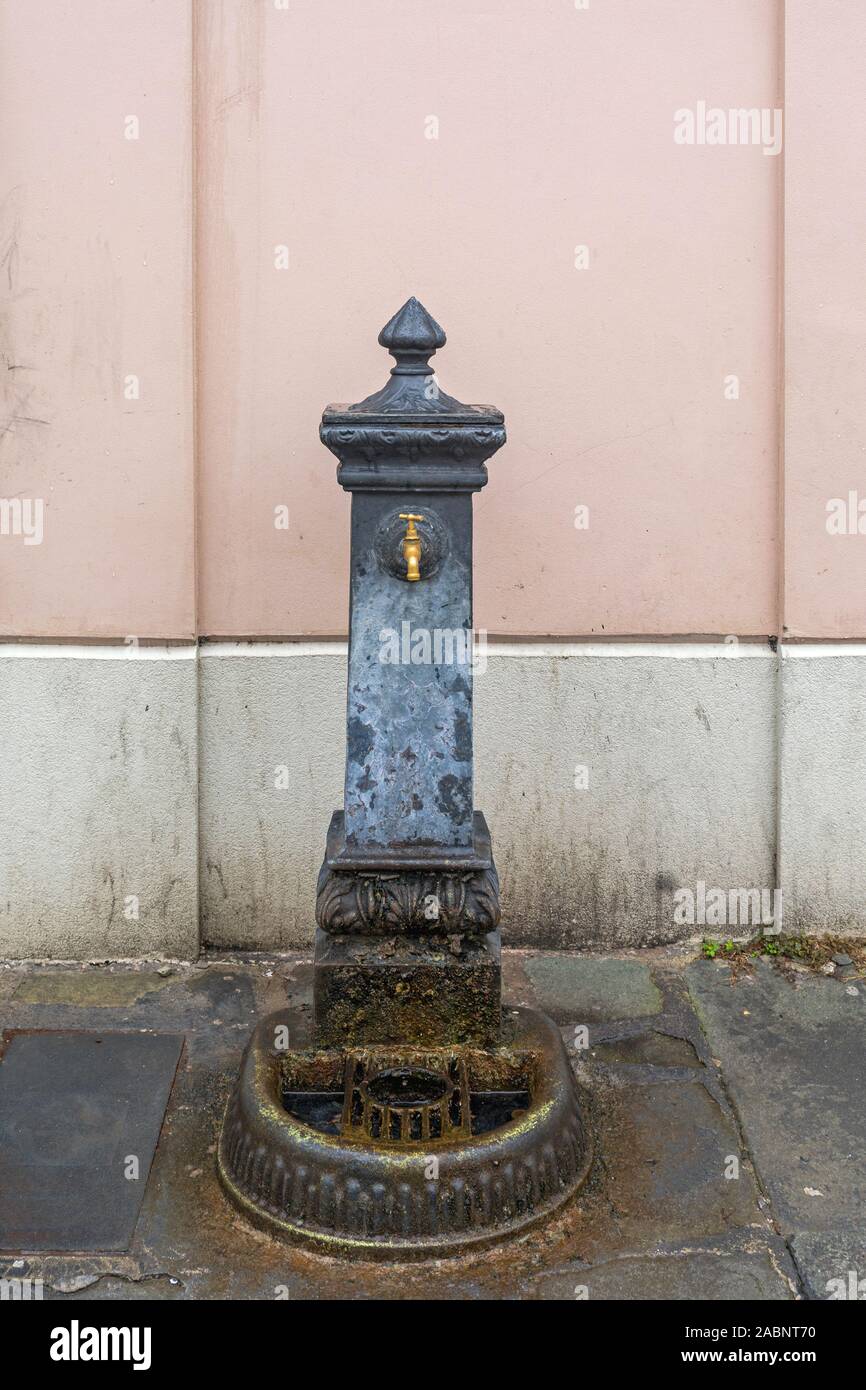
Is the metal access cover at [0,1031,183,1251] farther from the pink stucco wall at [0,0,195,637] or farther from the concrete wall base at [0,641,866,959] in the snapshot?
the pink stucco wall at [0,0,195,637]

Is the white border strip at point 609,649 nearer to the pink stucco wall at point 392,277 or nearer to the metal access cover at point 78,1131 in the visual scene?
the pink stucco wall at point 392,277

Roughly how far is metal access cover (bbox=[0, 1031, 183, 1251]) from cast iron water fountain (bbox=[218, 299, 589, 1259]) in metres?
0.31

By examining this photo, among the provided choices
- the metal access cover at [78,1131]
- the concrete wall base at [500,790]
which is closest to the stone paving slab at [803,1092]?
the concrete wall base at [500,790]

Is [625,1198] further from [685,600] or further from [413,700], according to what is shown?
[685,600]

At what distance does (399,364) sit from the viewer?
4.45 metres

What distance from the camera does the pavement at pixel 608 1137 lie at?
152 inches

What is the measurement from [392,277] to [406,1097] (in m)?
2.80

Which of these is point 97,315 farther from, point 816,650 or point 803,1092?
point 803,1092

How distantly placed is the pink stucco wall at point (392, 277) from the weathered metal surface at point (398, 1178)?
1986 mm

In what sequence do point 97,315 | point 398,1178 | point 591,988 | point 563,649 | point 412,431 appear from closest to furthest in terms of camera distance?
1. point 398,1178
2. point 412,431
3. point 97,315
4. point 591,988
5. point 563,649

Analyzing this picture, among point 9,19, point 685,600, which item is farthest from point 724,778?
point 9,19

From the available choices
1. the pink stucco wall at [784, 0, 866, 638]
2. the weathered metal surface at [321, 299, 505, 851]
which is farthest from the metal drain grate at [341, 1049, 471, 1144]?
the pink stucco wall at [784, 0, 866, 638]

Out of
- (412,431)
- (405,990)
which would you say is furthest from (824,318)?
(405,990)

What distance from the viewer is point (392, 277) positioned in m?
5.44
